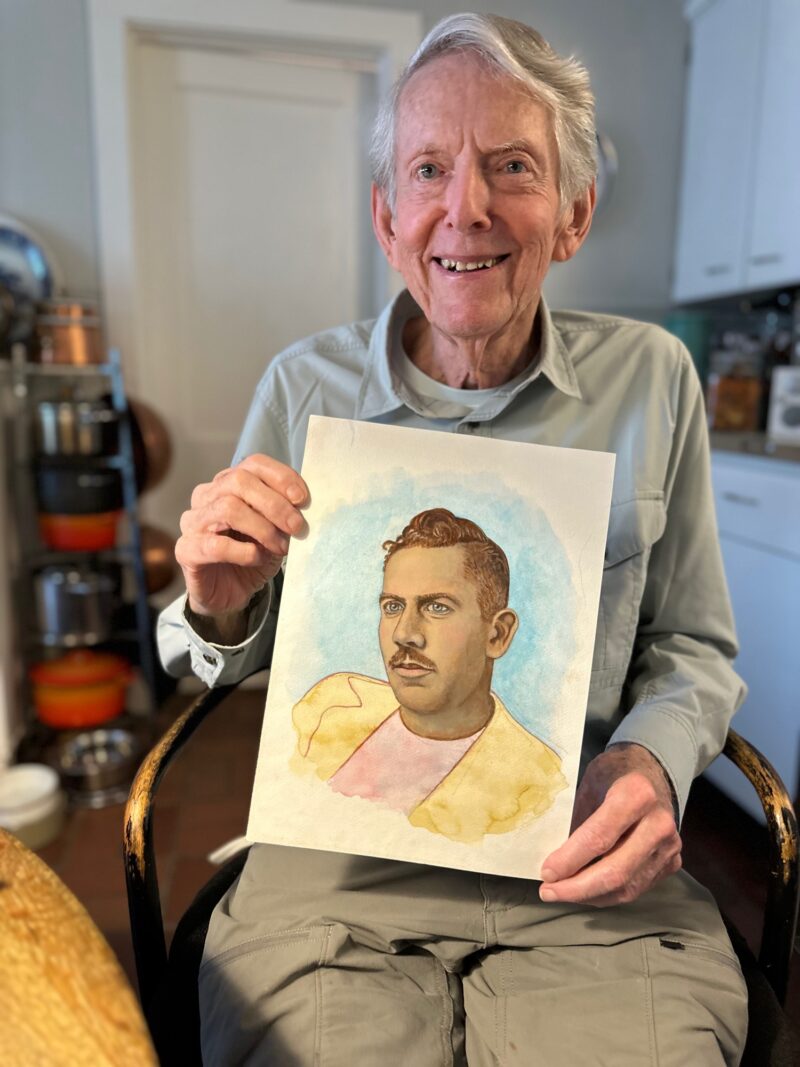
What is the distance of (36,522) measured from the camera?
2445mm

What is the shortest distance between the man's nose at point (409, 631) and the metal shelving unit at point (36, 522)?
1.64 m

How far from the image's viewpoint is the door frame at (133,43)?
2.34 meters

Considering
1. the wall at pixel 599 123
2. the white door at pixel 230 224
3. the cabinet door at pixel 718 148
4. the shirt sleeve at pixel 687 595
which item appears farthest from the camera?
the white door at pixel 230 224

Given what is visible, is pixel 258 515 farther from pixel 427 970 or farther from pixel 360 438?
pixel 427 970

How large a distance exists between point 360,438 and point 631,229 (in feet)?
8.37

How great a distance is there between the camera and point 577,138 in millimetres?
812

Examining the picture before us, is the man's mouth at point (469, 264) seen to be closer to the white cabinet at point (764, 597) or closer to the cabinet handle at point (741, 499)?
the white cabinet at point (764, 597)

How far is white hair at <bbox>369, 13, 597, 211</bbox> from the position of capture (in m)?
0.74

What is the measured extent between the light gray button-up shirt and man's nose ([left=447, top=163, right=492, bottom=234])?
0.18 m

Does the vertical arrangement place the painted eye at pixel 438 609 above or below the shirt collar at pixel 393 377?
below

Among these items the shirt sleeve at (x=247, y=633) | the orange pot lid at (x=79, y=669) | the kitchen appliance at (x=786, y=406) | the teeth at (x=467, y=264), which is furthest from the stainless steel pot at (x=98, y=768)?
the kitchen appliance at (x=786, y=406)

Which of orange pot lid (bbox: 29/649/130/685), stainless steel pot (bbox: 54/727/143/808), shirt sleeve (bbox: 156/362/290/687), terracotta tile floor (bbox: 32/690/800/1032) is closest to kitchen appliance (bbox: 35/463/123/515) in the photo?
orange pot lid (bbox: 29/649/130/685)

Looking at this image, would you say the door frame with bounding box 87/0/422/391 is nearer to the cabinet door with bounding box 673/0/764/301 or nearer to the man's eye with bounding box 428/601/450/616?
the cabinet door with bounding box 673/0/764/301

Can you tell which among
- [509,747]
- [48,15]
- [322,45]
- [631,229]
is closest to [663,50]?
[631,229]
